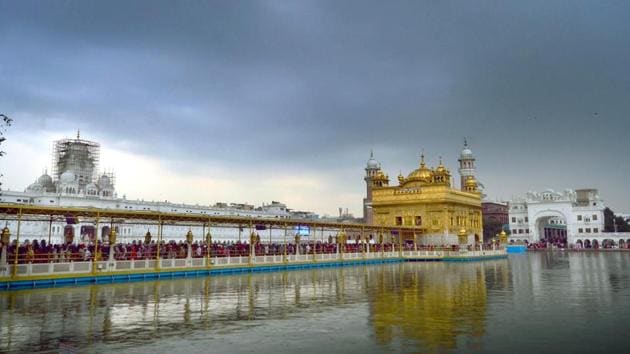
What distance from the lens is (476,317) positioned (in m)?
13.1

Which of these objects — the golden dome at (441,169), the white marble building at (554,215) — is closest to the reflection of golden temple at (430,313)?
the golden dome at (441,169)

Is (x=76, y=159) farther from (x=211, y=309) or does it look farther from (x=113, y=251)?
(x=211, y=309)

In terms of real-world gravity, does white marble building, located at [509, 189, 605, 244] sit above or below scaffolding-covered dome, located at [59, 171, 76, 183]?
below

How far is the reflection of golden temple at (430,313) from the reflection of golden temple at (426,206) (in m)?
36.3

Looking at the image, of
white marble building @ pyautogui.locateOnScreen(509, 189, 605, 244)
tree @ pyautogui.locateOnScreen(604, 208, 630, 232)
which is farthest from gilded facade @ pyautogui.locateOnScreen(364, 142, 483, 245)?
tree @ pyautogui.locateOnScreen(604, 208, 630, 232)

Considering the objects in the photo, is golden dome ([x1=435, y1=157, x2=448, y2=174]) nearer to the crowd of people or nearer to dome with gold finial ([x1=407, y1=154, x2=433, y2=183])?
dome with gold finial ([x1=407, y1=154, x2=433, y2=183])

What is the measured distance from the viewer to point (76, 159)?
98.2 metres

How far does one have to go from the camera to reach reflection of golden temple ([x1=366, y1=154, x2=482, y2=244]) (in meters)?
58.6

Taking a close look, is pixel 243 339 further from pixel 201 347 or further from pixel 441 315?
pixel 441 315

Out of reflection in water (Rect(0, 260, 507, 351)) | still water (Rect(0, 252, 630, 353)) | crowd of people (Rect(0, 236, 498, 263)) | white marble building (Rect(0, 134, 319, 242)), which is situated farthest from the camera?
white marble building (Rect(0, 134, 319, 242))

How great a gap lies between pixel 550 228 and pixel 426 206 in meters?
69.8

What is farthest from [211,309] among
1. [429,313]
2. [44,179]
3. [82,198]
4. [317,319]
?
[44,179]

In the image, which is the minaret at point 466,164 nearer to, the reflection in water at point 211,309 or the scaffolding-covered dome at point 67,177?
the scaffolding-covered dome at point 67,177

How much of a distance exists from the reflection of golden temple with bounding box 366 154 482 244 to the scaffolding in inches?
2437
